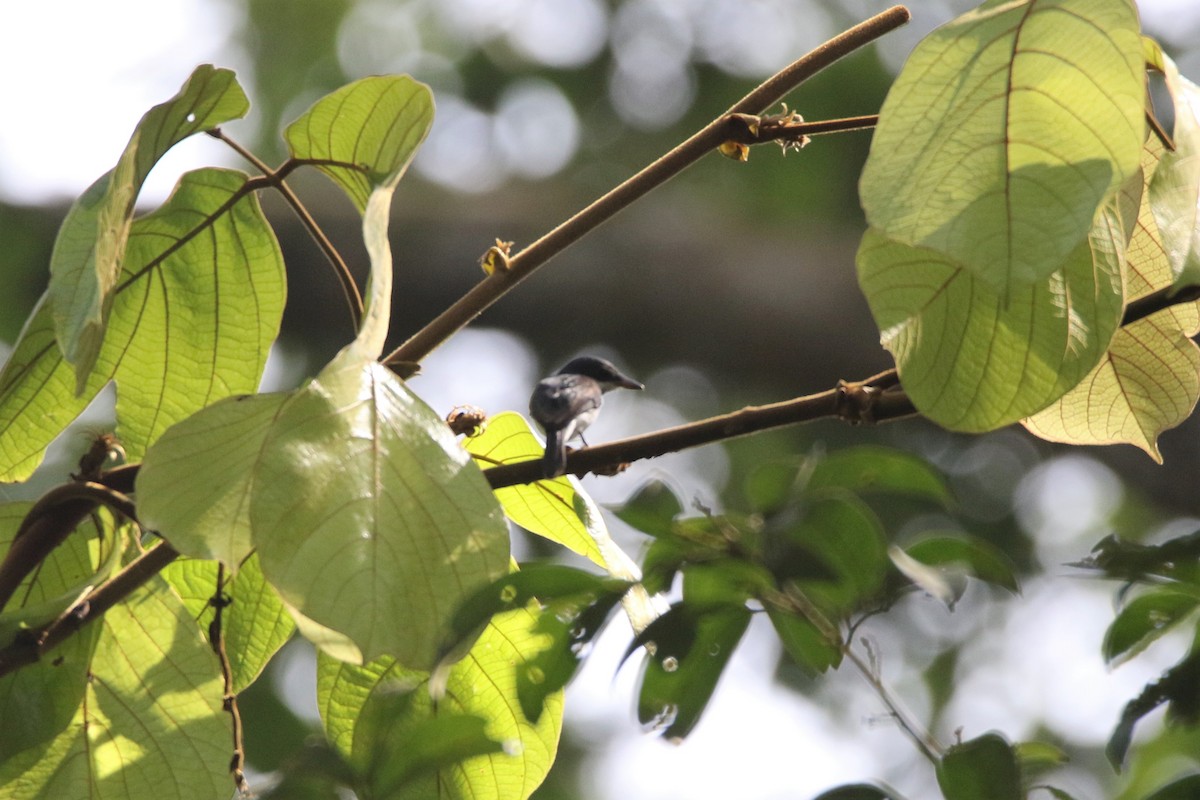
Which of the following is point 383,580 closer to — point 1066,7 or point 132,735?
point 132,735

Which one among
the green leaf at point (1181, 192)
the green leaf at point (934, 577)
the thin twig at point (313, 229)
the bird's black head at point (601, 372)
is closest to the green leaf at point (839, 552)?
the green leaf at point (934, 577)

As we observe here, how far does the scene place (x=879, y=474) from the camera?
889 millimetres

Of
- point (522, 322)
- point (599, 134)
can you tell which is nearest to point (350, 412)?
point (522, 322)

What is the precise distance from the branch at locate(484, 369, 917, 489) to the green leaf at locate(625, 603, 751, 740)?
180mm

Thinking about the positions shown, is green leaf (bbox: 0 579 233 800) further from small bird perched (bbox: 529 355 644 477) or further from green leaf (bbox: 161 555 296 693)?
small bird perched (bbox: 529 355 644 477)

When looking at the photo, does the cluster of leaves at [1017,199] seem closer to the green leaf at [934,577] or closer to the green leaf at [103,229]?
the green leaf at [934,577]

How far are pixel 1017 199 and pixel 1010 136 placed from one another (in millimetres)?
74

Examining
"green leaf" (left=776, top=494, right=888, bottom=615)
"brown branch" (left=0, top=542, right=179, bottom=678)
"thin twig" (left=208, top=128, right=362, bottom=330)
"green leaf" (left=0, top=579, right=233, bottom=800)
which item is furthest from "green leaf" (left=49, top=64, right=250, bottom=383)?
"green leaf" (left=776, top=494, right=888, bottom=615)

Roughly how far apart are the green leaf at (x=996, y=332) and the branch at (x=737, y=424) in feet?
0.18

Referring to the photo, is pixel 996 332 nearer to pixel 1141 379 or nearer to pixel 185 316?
pixel 1141 379

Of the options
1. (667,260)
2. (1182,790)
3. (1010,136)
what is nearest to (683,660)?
(1182,790)

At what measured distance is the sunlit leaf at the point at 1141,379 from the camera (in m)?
1.21

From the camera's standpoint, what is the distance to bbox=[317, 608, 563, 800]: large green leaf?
4.22 ft

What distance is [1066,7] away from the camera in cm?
100
